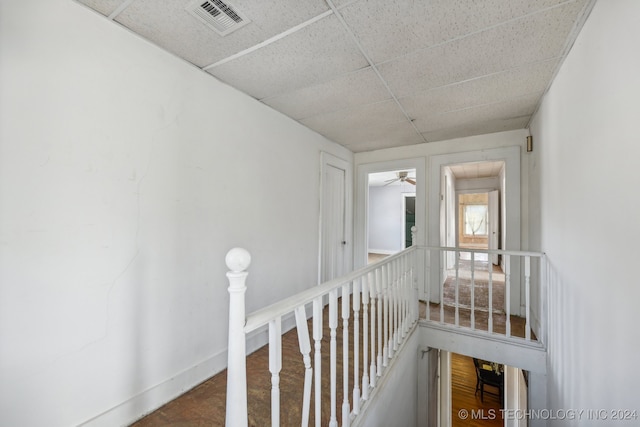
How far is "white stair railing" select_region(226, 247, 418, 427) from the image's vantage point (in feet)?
2.74

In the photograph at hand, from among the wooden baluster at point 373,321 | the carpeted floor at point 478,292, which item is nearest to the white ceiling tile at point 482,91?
the wooden baluster at point 373,321

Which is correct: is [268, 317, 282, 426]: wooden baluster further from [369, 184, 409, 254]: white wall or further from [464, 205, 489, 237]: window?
[464, 205, 489, 237]: window

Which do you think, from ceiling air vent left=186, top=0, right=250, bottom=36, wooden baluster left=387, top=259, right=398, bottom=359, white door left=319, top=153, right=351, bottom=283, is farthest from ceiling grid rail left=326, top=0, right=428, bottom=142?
wooden baluster left=387, top=259, right=398, bottom=359

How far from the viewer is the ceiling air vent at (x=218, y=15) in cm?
137

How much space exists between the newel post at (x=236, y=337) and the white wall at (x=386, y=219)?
7881mm

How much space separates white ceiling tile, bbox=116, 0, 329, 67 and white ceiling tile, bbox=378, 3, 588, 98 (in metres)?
0.76

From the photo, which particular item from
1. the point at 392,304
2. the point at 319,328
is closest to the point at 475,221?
the point at 392,304

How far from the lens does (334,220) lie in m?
3.71

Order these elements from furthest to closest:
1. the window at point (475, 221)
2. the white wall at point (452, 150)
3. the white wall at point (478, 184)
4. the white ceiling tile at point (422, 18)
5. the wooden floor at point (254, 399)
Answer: the window at point (475, 221) → the white wall at point (478, 184) → the white wall at point (452, 150) → the wooden floor at point (254, 399) → the white ceiling tile at point (422, 18)

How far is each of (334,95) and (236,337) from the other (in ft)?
6.83

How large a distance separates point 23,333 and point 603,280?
8.70 ft

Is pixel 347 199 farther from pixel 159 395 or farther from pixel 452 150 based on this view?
pixel 159 395

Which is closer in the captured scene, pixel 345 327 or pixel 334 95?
pixel 345 327

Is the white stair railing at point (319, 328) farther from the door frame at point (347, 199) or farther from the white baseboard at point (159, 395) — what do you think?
the door frame at point (347, 199)
